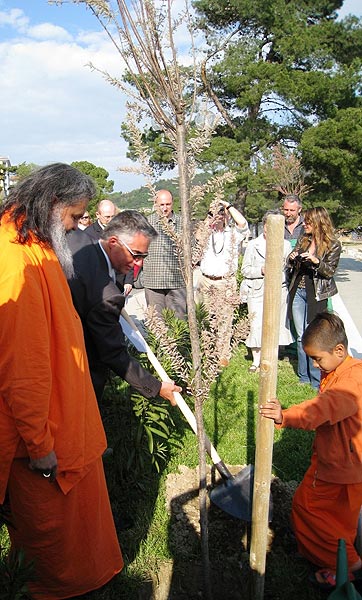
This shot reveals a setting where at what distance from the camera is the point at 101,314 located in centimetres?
243

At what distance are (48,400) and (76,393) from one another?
7.0 inches

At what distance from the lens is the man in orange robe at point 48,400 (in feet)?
5.73

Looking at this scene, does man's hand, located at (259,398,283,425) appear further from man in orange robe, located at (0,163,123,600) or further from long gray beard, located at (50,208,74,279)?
long gray beard, located at (50,208,74,279)

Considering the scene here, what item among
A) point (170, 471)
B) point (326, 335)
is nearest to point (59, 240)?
point (326, 335)

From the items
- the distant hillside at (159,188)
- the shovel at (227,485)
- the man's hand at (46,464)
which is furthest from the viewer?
the shovel at (227,485)

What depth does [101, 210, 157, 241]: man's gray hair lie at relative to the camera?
8.44 feet

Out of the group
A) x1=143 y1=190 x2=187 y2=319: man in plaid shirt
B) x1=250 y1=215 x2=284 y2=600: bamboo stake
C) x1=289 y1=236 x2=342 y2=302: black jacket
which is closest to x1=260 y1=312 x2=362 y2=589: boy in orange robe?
x1=250 y1=215 x2=284 y2=600: bamboo stake

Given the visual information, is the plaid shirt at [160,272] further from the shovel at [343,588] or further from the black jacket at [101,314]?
the shovel at [343,588]

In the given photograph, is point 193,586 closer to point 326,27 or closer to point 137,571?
point 137,571

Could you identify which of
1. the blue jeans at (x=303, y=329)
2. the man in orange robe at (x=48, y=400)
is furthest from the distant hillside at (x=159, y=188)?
the blue jeans at (x=303, y=329)

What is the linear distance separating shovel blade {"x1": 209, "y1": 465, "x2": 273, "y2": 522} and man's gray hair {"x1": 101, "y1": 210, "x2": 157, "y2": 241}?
5.38 feet

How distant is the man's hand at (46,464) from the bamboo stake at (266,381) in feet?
2.72

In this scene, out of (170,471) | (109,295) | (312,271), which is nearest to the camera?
(109,295)

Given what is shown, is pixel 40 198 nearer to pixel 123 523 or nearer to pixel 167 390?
pixel 167 390
